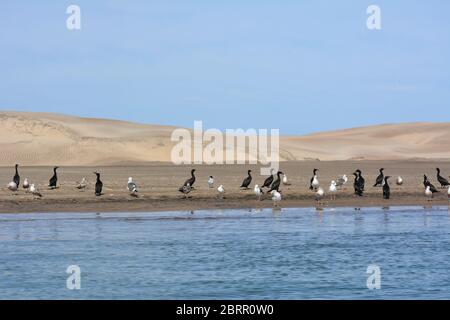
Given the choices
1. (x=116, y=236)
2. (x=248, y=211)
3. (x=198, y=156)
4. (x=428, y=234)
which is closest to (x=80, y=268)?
(x=116, y=236)

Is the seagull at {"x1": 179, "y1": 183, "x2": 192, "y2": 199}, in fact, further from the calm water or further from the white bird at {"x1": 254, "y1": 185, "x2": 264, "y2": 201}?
the calm water

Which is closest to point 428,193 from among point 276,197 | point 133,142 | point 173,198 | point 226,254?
point 276,197

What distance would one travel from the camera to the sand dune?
63594mm

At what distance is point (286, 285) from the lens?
15.3 meters

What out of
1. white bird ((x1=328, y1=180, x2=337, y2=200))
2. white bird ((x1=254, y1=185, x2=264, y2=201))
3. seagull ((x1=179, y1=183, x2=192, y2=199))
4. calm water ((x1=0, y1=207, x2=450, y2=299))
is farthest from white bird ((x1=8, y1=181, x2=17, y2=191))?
white bird ((x1=328, y1=180, x2=337, y2=200))

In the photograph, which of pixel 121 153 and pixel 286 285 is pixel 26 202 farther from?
pixel 121 153

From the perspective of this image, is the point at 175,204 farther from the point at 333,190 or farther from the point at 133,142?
the point at 133,142

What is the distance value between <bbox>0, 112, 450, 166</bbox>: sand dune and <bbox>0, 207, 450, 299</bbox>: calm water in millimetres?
34681

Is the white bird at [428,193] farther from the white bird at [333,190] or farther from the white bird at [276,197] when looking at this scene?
the white bird at [276,197]

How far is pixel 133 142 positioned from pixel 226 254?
5338cm

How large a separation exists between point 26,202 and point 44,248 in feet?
28.8

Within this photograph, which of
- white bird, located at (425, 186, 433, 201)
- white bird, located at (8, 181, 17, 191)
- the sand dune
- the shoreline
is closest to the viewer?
the shoreline

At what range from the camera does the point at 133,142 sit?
71.1 metres

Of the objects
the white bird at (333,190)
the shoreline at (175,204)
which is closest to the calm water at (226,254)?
the shoreline at (175,204)
